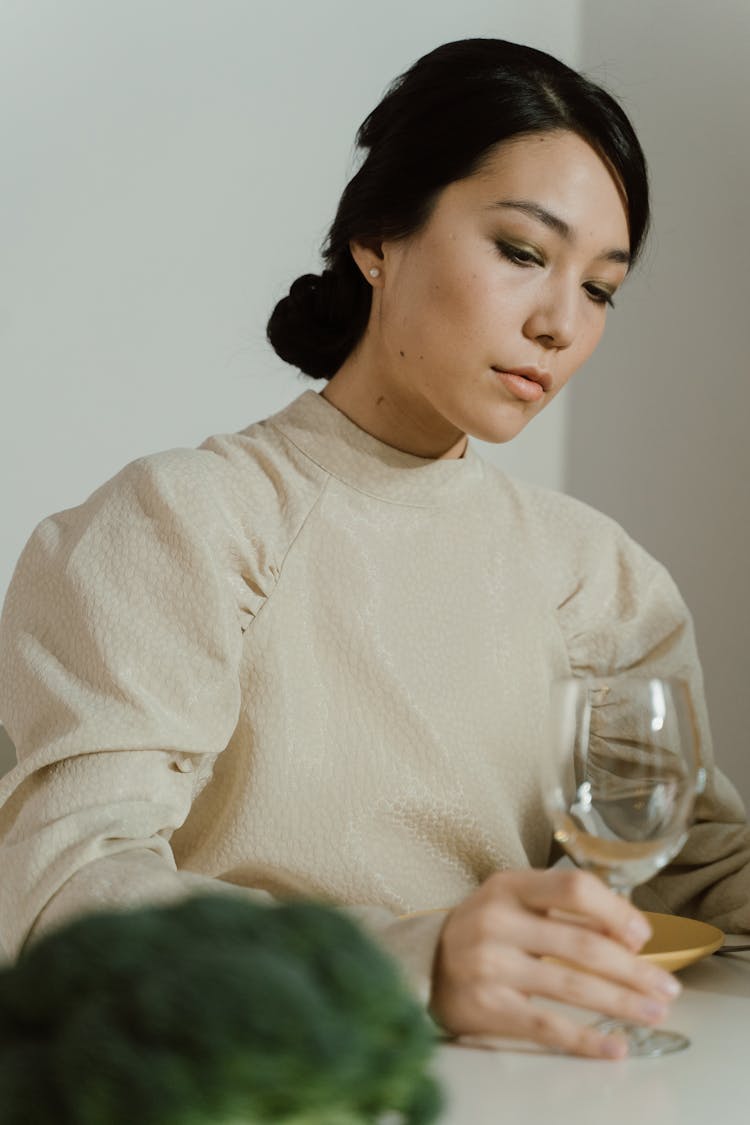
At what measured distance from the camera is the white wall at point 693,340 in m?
2.16

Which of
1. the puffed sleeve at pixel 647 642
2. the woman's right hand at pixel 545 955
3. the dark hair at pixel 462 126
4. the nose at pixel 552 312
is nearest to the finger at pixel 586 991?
the woman's right hand at pixel 545 955

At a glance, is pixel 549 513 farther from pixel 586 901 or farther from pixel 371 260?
pixel 586 901

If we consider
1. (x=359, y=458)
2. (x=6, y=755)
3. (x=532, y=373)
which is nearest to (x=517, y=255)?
(x=532, y=373)

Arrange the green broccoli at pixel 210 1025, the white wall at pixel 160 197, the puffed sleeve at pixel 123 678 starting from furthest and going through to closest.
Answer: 1. the white wall at pixel 160 197
2. the puffed sleeve at pixel 123 678
3. the green broccoli at pixel 210 1025

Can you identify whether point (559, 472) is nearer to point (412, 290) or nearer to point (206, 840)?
point (412, 290)

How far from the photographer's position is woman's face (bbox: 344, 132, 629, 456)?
1275mm

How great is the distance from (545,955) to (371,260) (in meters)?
0.84

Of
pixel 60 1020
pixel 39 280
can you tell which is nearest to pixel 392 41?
pixel 39 280

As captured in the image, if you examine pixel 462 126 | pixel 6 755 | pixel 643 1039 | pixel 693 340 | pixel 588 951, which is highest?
pixel 462 126

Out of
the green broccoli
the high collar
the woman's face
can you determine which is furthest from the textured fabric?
the green broccoli

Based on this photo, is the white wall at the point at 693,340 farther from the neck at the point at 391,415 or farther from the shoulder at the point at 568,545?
the neck at the point at 391,415

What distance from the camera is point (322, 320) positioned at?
1.51m

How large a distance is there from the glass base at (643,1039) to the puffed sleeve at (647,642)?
0.45 metres

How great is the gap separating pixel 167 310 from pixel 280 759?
1.09m
